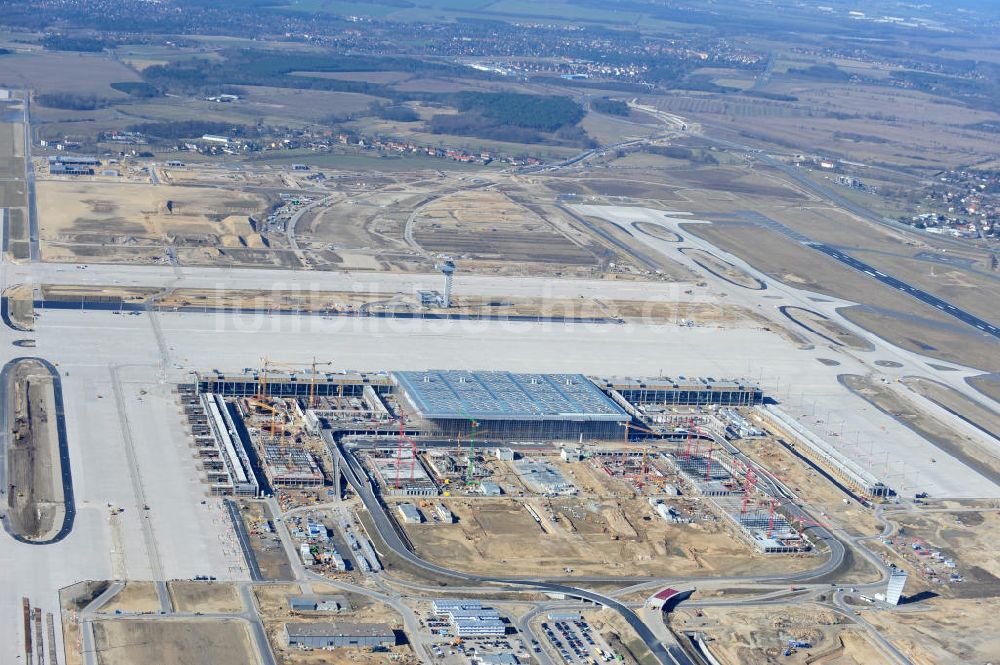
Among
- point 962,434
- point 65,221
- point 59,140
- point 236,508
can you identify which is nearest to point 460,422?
point 236,508

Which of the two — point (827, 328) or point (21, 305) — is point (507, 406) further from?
point (827, 328)

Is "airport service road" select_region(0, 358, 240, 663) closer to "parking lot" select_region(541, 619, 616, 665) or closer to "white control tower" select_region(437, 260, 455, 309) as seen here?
"parking lot" select_region(541, 619, 616, 665)

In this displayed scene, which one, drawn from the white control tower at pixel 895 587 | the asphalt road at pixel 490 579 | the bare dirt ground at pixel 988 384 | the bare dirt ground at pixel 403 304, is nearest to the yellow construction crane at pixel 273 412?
the asphalt road at pixel 490 579

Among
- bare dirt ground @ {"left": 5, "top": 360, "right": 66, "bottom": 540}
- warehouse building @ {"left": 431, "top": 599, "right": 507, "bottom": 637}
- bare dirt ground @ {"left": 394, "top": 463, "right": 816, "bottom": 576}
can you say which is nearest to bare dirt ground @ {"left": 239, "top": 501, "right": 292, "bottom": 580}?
bare dirt ground @ {"left": 394, "top": 463, "right": 816, "bottom": 576}

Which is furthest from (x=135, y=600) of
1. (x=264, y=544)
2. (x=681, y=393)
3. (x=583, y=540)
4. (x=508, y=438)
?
(x=681, y=393)

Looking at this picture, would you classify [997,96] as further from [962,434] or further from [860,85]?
[962,434]

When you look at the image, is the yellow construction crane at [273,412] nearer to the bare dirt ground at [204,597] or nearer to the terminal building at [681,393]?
the bare dirt ground at [204,597]
